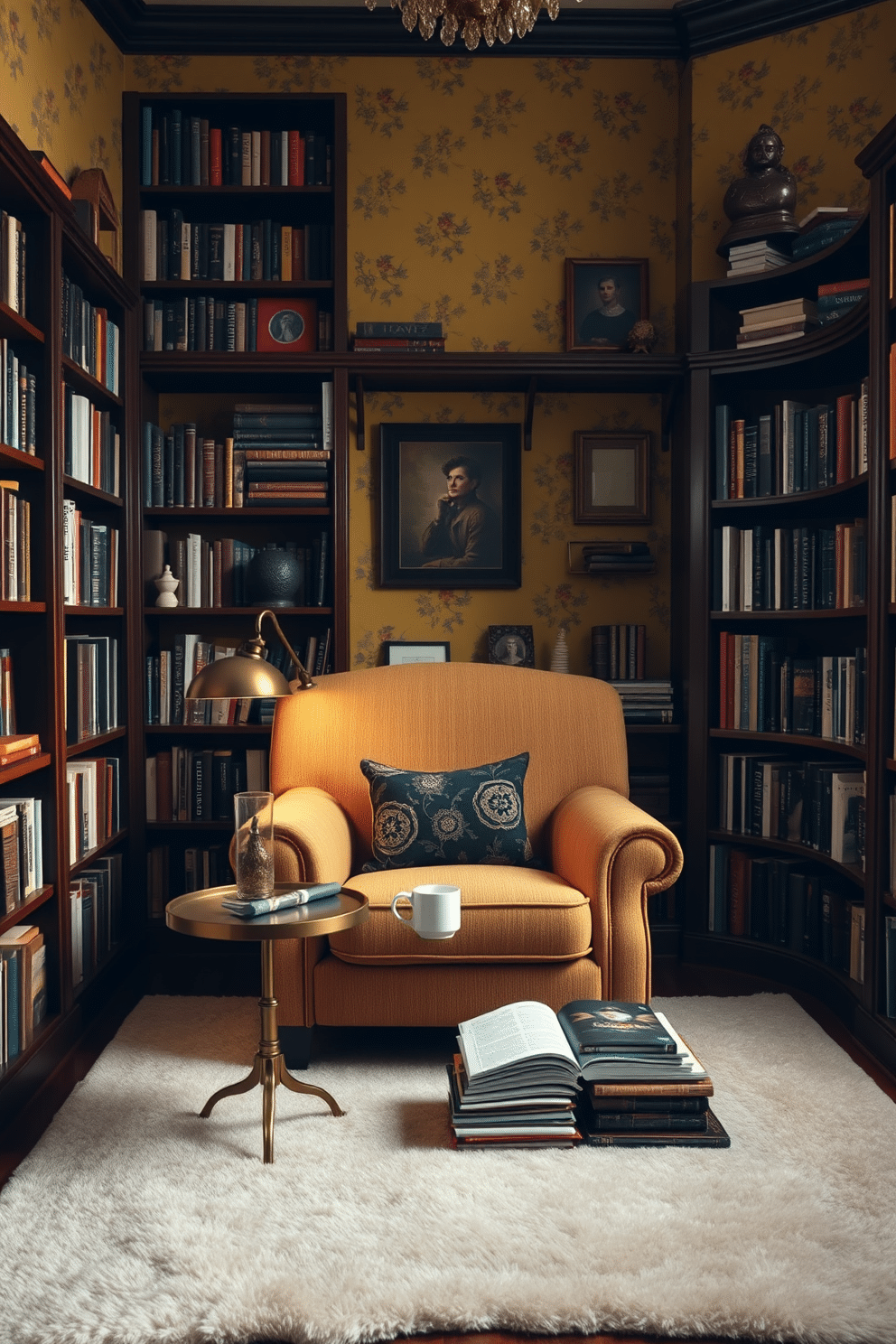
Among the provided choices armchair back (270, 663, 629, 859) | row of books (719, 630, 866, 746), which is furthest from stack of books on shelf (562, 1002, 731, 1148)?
row of books (719, 630, 866, 746)

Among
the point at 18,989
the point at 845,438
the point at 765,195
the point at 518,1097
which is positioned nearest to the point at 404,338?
the point at 765,195

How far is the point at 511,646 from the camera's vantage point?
380 cm

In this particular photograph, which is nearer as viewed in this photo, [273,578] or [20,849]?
[20,849]

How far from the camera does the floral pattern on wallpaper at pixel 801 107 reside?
342 cm

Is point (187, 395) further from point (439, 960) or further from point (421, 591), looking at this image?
point (439, 960)

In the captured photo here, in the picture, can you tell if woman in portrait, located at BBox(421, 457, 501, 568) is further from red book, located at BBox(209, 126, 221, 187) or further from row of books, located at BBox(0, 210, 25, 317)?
row of books, located at BBox(0, 210, 25, 317)

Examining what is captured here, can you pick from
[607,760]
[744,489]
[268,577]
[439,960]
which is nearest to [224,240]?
[268,577]

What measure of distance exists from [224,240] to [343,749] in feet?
6.16

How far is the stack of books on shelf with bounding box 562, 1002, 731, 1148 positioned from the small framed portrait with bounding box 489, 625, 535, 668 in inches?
70.5

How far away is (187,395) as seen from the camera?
3.86 m

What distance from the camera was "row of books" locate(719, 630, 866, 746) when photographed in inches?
122

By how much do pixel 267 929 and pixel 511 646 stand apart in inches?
75.7

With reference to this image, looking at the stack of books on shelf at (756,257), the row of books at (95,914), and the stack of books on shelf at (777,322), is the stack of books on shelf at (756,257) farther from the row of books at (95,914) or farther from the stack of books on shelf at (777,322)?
the row of books at (95,914)

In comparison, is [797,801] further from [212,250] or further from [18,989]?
[212,250]
